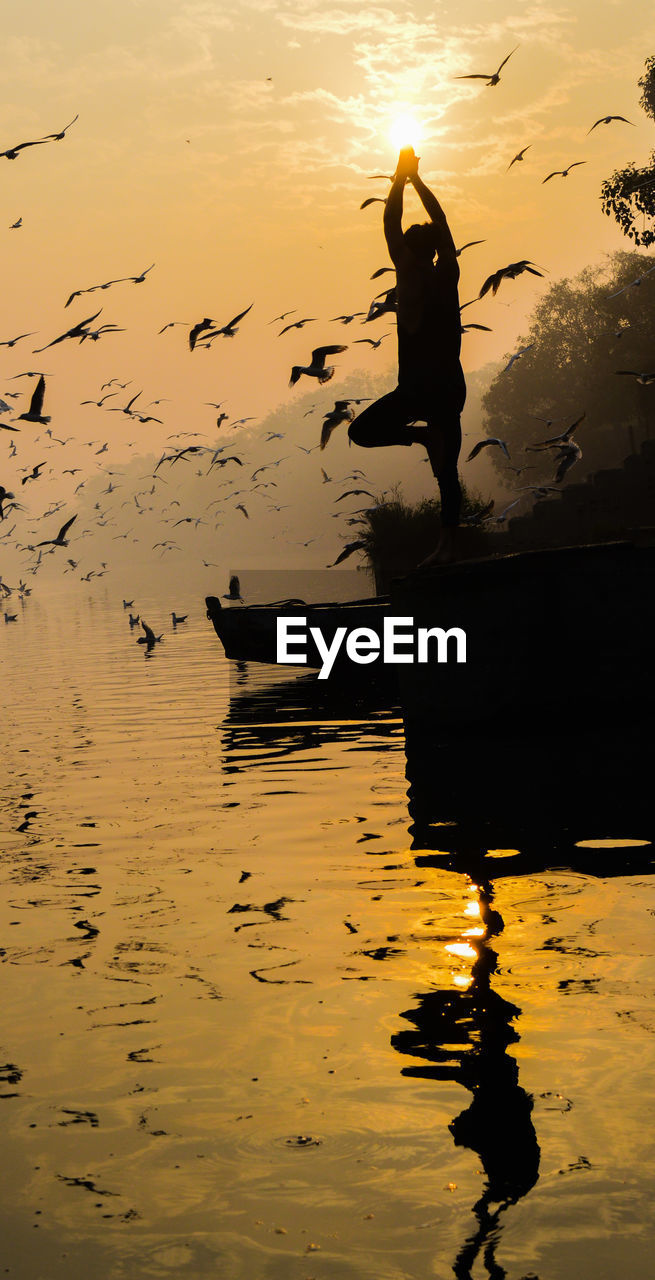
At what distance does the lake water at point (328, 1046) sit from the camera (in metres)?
3.54

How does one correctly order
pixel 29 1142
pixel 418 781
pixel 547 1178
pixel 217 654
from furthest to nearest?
pixel 217 654
pixel 418 781
pixel 29 1142
pixel 547 1178

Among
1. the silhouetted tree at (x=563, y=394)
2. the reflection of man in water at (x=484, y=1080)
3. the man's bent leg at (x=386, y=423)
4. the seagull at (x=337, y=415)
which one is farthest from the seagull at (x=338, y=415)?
the silhouetted tree at (x=563, y=394)

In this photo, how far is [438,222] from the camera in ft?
39.8

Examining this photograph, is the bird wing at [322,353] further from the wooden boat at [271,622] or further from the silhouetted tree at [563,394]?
the silhouetted tree at [563,394]

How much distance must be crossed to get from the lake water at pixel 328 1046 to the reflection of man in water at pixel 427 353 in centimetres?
416

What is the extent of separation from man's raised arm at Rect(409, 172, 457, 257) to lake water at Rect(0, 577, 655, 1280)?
5513 mm

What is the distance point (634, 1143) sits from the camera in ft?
12.8

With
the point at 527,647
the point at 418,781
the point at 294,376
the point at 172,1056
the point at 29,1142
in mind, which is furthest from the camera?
the point at 294,376

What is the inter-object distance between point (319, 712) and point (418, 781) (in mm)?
7662

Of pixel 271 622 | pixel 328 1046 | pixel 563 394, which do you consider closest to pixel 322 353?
pixel 271 622

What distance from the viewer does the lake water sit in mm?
3545

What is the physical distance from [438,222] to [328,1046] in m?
9.23

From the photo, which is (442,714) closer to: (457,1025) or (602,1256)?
(457,1025)

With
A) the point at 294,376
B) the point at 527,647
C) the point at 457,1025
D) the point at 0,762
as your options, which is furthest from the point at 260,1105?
the point at 294,376
